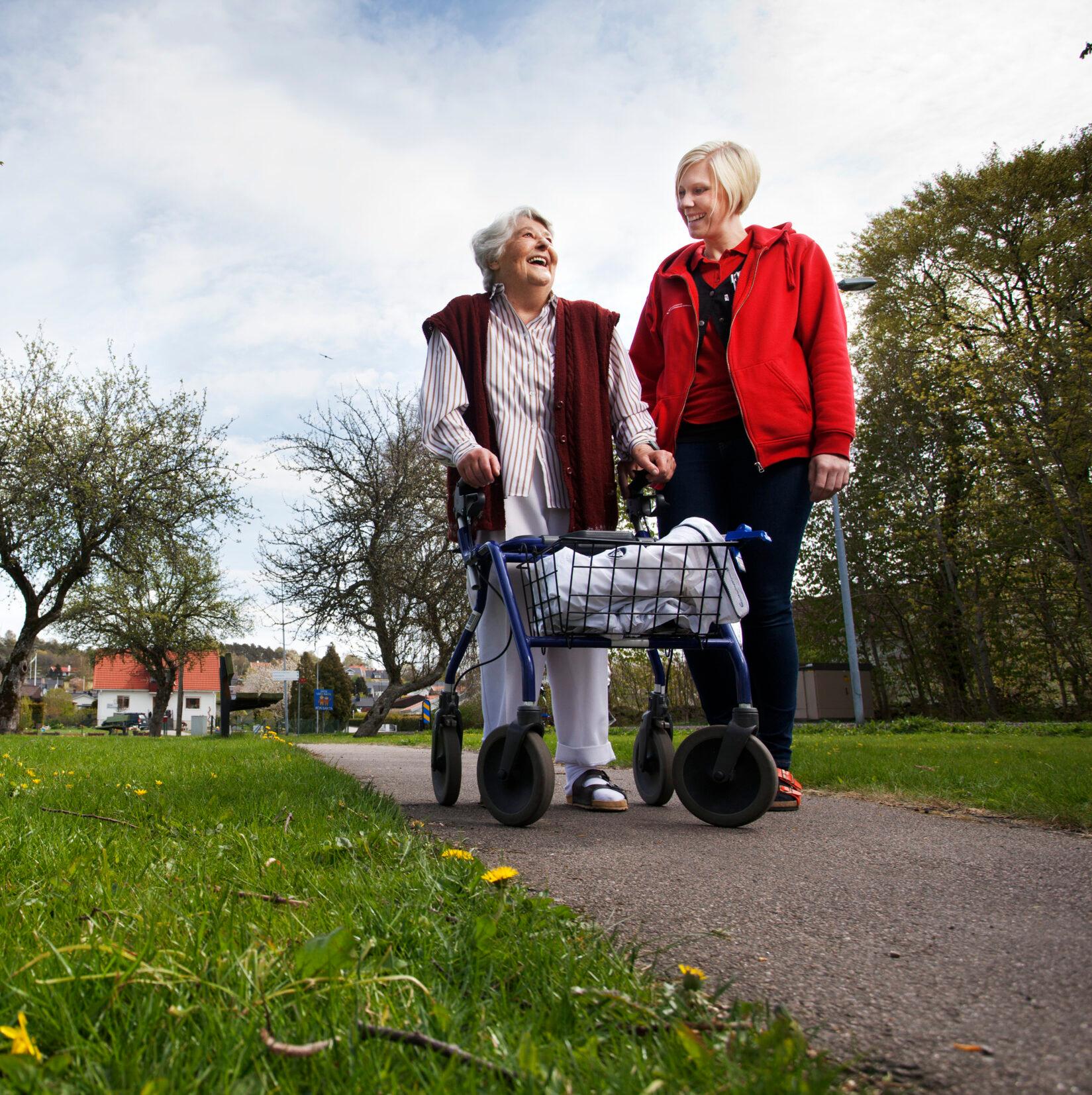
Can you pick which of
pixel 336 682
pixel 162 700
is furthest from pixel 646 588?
pixel 336 682

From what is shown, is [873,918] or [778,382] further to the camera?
[778,382]

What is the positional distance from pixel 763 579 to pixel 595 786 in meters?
1.01

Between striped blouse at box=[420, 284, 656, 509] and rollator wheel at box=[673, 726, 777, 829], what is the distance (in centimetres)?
120

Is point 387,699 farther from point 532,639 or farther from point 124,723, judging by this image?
point 124,723

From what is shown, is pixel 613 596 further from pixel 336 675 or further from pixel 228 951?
pixel 336 675

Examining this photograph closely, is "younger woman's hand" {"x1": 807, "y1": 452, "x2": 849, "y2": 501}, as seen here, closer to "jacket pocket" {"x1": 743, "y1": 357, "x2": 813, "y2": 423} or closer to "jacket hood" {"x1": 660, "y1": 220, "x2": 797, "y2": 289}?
"jacket pocket" {"x1": 743, "y1": 357, "x2": 813, "y2": 423}

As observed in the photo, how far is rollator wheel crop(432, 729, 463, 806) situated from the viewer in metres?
3.48

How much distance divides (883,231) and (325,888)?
84.7 feet

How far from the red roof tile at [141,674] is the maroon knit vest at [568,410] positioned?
4078 cm

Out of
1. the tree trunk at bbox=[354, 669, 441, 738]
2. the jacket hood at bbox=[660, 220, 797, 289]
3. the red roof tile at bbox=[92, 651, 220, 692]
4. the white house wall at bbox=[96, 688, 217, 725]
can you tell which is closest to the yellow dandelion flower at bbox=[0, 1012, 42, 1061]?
the jacket hood at bbox=[660, 220, 797, 289]

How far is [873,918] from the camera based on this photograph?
1754mm

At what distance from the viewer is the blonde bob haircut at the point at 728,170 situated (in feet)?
12.4

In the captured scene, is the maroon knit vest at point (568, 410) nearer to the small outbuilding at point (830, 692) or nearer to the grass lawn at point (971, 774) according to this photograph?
the grass lawn at point (971, 774)

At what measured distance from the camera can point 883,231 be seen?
24.2m
